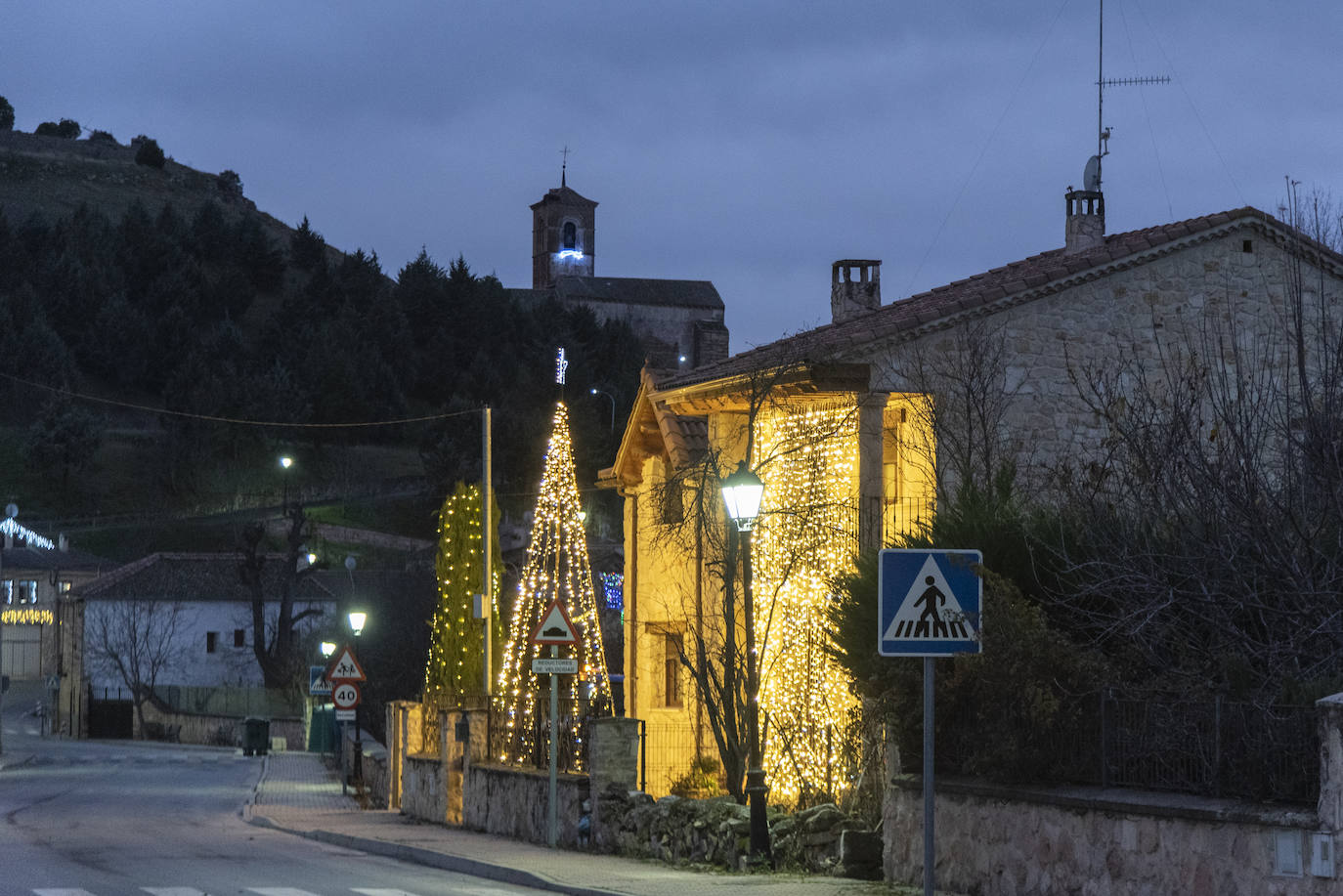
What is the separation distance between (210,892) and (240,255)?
12443 centimetres

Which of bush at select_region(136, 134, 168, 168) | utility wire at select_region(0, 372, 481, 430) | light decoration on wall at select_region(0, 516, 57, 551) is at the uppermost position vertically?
bush at select_region(136, 134, 168, 168)

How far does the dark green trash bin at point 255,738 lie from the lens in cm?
5122

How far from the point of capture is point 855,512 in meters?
21.1

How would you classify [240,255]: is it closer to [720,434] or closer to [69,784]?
[69,784]

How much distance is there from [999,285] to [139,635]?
61.9m

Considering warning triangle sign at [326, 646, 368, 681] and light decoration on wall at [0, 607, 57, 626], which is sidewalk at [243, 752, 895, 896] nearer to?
warning triangle sign at [326, 646, 368, 681]

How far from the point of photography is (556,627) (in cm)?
1925

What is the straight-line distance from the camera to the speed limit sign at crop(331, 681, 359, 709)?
2939 cm

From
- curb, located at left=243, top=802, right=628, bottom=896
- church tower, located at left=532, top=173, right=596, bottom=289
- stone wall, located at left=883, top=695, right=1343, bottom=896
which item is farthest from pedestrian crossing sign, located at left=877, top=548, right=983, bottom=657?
church tower, located at left=532, top=173, right=596, bottom=289

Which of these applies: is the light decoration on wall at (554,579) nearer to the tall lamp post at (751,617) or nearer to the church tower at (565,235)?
the tall lamp post at (751,617)

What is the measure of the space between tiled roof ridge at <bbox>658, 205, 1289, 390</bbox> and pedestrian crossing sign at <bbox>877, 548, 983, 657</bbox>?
9.89m

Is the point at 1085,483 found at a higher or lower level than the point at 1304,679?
higher

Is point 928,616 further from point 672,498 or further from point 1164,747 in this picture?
point 672,498

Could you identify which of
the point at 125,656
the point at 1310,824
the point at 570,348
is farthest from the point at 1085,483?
the point at 570,348
